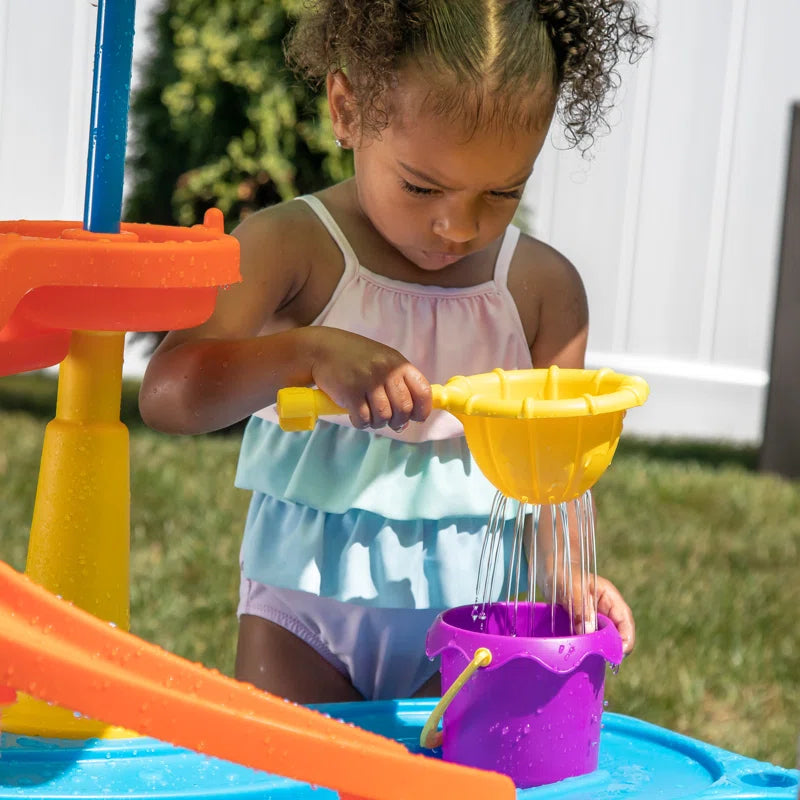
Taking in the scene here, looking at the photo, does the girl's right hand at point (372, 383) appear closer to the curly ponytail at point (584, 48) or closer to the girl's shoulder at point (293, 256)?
the girl's shoulder at point (293, 256)

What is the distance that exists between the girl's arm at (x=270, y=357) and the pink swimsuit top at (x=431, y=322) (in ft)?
0.11

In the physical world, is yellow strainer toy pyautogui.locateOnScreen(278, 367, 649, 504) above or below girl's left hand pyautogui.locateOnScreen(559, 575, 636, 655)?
above

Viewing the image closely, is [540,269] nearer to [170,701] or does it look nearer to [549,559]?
[549,559]

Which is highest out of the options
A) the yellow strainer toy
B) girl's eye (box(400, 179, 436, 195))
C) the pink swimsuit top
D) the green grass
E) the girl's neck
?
girl's eye (box(400, 179, 436, 195))

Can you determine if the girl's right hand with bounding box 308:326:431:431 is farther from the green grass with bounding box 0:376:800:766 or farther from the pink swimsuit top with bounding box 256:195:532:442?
the green grass with bounding box 0:376:800:766

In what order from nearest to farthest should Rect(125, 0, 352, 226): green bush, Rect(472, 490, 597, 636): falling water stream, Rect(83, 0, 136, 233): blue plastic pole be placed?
1. Rect(83, 0, 136, 233): blue plastic pole
2. Rect(472, 490, 597, 636): falling water stream
3. Rect(125, 0, 352, 226): green bush

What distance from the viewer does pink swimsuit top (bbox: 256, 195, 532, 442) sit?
64.1 inches

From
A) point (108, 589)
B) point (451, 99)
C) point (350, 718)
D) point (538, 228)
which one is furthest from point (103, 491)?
point (538, 228)

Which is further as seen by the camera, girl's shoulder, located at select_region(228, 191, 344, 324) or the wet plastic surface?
girl's shoulder, located at select_region(228, 191, 344, 324)

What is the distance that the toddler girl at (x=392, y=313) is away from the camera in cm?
145

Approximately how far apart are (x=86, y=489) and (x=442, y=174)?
0.52m

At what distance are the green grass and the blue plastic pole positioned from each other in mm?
1662

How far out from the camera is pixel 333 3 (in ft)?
5.41

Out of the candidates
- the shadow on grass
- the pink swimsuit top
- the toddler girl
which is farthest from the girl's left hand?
the shadow on grass
